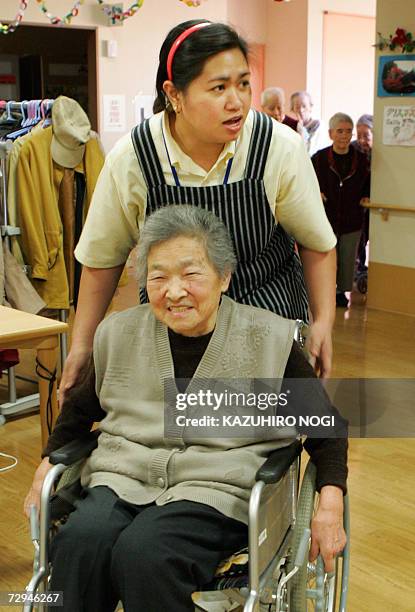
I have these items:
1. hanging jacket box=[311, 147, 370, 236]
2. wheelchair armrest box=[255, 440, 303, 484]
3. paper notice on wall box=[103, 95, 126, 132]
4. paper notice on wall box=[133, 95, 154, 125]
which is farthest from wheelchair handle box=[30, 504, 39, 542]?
paper notice on wall box=[133, 95, 154, 125]

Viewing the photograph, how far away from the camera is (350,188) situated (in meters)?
6.50

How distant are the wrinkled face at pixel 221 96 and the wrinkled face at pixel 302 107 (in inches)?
238

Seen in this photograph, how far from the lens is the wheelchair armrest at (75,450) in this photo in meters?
1.88

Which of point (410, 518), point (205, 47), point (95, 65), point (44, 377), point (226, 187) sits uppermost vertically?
point (95, 65)

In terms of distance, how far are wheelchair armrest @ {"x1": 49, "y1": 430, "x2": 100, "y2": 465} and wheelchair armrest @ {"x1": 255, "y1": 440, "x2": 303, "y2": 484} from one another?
1.37 ft

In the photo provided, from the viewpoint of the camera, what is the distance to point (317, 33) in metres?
9.95

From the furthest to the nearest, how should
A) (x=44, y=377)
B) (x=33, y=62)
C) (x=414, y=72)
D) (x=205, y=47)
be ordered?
(x=33, y=62) < (x=414, y=72) < (x=44, y=377) < (x=205, y=47)

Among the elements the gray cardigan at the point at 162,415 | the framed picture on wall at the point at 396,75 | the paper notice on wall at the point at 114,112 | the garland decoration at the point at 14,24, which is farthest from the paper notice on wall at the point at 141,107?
the gray cardigan at the point at 162,415

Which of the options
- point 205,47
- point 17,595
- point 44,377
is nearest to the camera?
point 205,47

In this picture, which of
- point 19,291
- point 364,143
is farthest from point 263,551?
point 364,143

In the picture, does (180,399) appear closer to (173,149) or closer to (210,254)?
(210,254)

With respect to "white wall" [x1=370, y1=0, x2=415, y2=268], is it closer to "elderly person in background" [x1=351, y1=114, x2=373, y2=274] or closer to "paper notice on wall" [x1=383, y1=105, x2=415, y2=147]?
"paper notice on wall" [x1=383, y1=105, x2=415, y2=147]

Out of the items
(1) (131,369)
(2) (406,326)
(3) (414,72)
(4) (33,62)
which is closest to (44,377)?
(1) (131,369)

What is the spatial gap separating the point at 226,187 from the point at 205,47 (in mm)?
316
